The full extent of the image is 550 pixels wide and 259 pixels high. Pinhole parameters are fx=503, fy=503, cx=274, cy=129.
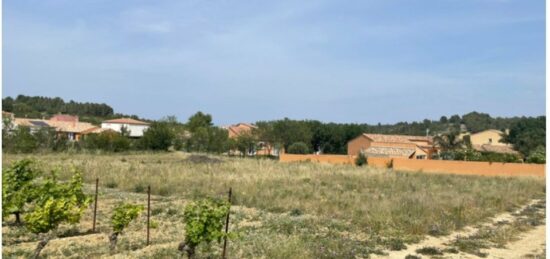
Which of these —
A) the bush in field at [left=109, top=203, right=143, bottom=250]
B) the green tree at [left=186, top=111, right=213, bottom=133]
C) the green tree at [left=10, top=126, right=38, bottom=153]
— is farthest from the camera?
the green tree at [left=186, top=111, right=213, bottom=133]

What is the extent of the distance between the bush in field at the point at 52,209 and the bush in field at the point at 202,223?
2.03 metres

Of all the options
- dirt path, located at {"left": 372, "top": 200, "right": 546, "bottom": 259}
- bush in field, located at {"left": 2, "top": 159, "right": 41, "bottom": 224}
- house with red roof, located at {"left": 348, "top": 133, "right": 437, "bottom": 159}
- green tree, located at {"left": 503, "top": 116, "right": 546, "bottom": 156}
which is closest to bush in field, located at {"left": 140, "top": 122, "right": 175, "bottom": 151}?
house with red roof, located at {"left": 348, "top": 133, "right": 437, "bottom": 159}

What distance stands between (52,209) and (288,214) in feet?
23.0

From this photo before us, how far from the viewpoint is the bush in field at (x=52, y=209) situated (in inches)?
293

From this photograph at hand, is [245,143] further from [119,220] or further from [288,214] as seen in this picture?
[119,220]

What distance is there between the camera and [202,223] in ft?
22.9

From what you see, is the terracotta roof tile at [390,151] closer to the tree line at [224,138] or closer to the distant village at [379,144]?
the distant village at [379,144]

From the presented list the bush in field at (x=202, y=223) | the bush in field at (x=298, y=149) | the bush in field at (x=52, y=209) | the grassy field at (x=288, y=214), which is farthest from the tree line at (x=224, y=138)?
the bush in field at (x=202, y=223)

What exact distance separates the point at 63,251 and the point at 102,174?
15187 mm

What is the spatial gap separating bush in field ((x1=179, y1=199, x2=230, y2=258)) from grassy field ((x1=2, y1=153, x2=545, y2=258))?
76cm

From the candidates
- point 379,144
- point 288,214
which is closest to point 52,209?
point 288,214

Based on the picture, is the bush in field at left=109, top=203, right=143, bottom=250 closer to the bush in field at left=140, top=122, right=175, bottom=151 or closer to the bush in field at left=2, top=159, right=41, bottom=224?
the bush in field at left=2, top=159, right=41, bottom=224

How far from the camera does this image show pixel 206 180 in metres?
21.1

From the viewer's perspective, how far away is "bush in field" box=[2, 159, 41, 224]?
9516mm
